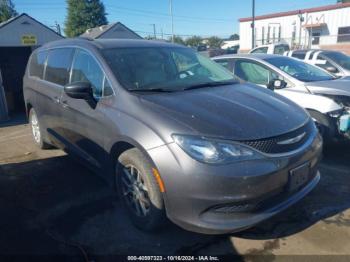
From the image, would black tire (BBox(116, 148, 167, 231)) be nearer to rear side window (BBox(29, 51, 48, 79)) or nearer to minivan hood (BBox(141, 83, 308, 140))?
minivan hood (BBox(141, 83, 308, 140))

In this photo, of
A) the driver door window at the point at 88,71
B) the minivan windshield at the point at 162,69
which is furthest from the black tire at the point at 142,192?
the driver door window at the point at 88,71

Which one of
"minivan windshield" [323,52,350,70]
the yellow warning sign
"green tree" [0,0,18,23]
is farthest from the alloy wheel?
"green tree" [0,0,18,23]

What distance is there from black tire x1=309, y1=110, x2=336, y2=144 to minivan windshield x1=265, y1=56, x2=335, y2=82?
2.67ft

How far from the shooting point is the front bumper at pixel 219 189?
246cm

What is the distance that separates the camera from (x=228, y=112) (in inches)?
113

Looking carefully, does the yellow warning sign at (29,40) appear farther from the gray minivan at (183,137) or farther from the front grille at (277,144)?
the front grille at (277,144)

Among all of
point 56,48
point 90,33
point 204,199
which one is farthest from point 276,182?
point 90,33

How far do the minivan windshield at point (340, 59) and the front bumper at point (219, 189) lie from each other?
8.04m

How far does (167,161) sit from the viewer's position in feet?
8.41

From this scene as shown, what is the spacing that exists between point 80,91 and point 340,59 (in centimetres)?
874

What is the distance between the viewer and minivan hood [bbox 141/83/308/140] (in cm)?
262

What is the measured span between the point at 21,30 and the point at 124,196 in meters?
9.93

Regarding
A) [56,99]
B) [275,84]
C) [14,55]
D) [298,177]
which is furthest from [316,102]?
[14,55]

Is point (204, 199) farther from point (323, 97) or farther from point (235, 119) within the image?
point (323, 97)
